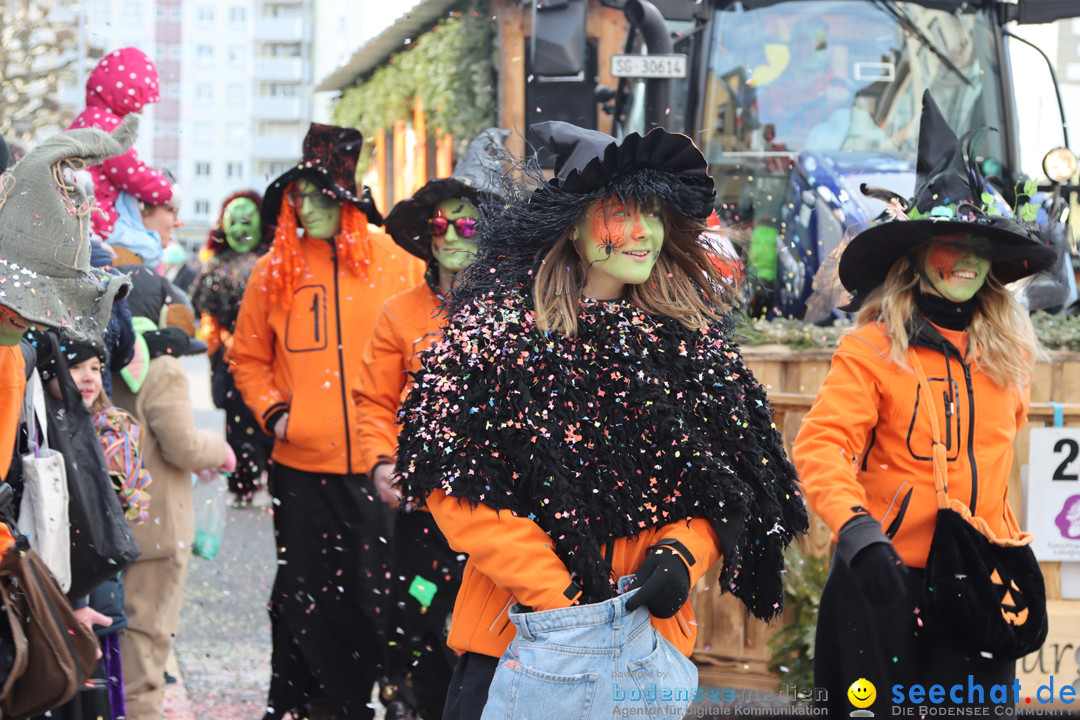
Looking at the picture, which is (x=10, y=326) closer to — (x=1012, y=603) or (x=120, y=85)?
(x=1012, y=603)

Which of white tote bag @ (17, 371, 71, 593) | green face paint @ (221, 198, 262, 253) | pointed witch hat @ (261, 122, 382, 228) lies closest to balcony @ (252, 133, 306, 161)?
green face paint @ (221, 198, 262, 253)

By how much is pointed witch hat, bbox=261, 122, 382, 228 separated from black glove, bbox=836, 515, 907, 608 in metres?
2.66

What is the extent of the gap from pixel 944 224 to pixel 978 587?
1049 mm

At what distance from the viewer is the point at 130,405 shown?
16.5 ft

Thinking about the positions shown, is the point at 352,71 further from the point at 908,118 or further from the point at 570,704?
the point at 570,704

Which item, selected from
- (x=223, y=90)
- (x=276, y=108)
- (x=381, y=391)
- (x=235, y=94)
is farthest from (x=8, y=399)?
(x=276, y=108)

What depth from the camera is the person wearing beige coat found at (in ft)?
16.1

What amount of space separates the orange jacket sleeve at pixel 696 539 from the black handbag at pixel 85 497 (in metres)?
1.73

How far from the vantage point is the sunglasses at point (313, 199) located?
17.1ft

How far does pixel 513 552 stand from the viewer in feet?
8.89

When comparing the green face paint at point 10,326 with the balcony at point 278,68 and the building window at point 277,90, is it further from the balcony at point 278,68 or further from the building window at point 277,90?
the building window at point 277,90

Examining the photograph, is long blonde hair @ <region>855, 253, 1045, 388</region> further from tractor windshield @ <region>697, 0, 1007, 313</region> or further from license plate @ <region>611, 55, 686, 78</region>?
tractor windshield @ <region>697, 0, 1007, 313</region>

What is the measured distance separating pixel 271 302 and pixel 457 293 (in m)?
2.29

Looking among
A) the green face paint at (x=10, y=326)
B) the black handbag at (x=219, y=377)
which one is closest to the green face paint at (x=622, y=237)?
the green face paint at (x=10, y=326)
